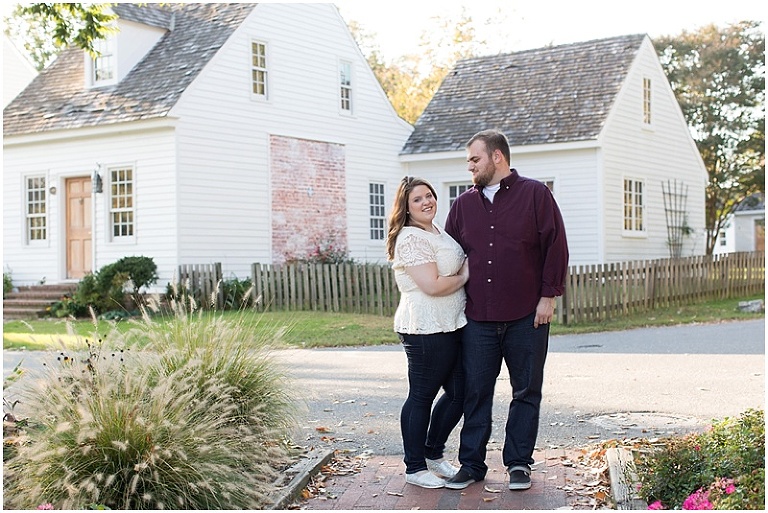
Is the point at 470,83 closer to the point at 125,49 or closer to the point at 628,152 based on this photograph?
the point at 628,152

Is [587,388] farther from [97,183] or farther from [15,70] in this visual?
[15,70]

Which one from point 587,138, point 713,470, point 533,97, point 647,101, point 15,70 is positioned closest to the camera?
point 713,470

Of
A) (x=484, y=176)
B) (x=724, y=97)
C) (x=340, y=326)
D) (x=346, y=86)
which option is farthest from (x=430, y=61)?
(x=484, y=176)

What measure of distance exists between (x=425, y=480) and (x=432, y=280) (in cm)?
127

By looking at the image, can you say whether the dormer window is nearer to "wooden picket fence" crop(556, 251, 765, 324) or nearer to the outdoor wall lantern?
the outdoor wall lantern

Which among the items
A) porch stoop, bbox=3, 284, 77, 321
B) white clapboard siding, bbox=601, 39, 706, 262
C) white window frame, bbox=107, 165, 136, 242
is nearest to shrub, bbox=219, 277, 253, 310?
white window frame, bbox=107, 165, 136, 242

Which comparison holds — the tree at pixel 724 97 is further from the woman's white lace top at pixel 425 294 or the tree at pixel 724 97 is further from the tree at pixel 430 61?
the woman's white lace top at pixel 425 294

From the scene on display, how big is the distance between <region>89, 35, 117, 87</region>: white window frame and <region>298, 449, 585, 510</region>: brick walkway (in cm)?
1759

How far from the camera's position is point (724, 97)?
→ 37.3 m

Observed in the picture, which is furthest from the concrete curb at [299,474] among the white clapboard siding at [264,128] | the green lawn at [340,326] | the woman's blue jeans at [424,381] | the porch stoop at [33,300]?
the porch stoop at [33,300]

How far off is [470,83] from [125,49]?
32.2 ft

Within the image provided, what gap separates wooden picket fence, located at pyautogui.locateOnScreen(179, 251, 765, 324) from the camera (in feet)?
57.4

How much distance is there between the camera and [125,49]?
22.2 m

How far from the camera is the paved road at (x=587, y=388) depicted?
7664mm
